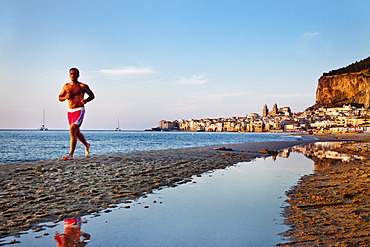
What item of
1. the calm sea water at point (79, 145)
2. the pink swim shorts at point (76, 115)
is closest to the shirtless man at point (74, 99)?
the pink swim shorts at point (76, 115)

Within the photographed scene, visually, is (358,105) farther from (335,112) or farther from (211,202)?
(211,202)

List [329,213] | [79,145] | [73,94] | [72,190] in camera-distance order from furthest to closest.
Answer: [79,145] < [73,94] < [72,190] < [329,213]

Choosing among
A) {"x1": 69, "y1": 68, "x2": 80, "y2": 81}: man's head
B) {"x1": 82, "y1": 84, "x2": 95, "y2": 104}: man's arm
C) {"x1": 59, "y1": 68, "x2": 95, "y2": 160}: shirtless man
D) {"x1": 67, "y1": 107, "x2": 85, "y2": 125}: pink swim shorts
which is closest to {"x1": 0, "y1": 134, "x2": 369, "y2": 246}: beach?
{"x1": 59, "y1": 68, "x2": 95, "y2": 160}: shirtless man

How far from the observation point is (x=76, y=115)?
10078 millimetres

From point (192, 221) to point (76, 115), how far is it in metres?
7.17

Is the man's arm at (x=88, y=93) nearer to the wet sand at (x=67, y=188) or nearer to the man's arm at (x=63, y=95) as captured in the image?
the man's arm at (x=63, y=95)

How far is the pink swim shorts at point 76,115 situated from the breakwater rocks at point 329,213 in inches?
284

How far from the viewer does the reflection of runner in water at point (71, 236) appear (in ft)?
11.1

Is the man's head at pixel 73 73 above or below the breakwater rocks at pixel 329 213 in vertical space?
above

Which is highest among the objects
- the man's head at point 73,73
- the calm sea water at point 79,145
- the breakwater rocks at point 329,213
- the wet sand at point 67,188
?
the man's head at point 73,73

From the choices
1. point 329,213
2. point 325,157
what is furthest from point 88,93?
point 325,157

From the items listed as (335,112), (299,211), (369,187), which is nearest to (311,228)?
(299,211)

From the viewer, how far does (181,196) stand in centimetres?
622

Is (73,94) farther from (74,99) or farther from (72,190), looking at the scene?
(72,190)
